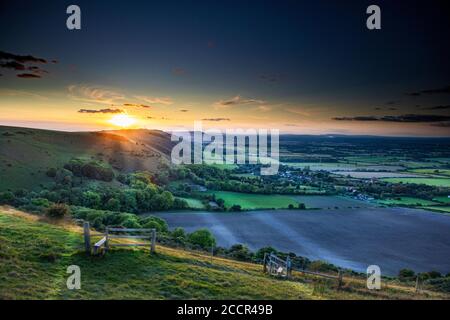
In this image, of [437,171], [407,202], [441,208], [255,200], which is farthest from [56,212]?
[437,171]

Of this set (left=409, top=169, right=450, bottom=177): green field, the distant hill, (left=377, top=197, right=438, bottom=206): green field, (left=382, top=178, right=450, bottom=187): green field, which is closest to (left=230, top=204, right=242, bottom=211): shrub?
the distant hill

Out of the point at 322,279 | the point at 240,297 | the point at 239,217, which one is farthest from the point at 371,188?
the point at 240,297

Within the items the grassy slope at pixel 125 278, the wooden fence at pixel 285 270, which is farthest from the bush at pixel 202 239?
the grassy slope at pixel 125 278

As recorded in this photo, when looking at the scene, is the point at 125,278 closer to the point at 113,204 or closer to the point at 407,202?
the point at 113,204

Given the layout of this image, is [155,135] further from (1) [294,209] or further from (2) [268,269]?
(2) [268,269]

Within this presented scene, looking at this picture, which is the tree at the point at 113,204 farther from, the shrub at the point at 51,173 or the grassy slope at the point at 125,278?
the grassy slope at the point at 125,278
